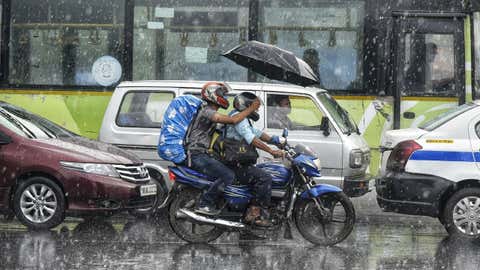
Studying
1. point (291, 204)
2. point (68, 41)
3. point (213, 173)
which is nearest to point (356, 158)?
point (291, 204)

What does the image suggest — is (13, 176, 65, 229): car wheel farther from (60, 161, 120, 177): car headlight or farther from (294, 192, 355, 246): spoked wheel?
(294, 192, 355, 246): spoked wheel

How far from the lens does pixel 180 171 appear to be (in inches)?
445

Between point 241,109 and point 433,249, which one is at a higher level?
point 241,109

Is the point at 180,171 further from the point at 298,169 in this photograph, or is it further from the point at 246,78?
the point at 246,78

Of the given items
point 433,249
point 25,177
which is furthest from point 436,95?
point 25,177

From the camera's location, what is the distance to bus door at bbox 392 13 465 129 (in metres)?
16.5

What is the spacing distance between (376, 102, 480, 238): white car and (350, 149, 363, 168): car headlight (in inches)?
64.1

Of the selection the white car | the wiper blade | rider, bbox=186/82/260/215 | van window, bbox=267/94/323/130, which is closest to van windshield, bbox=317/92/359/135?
van window, bbox=267/94/323/130

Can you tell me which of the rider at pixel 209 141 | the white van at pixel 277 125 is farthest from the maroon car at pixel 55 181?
the white van at pixel 277 125

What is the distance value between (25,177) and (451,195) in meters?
4.69

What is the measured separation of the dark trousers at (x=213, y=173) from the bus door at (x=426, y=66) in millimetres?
5812

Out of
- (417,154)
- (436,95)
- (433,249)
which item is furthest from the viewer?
(436,95)

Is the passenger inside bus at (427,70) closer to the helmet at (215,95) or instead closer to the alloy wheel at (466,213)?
the alloy wheel at (466,213)

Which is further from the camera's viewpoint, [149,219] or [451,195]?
[149,219]
